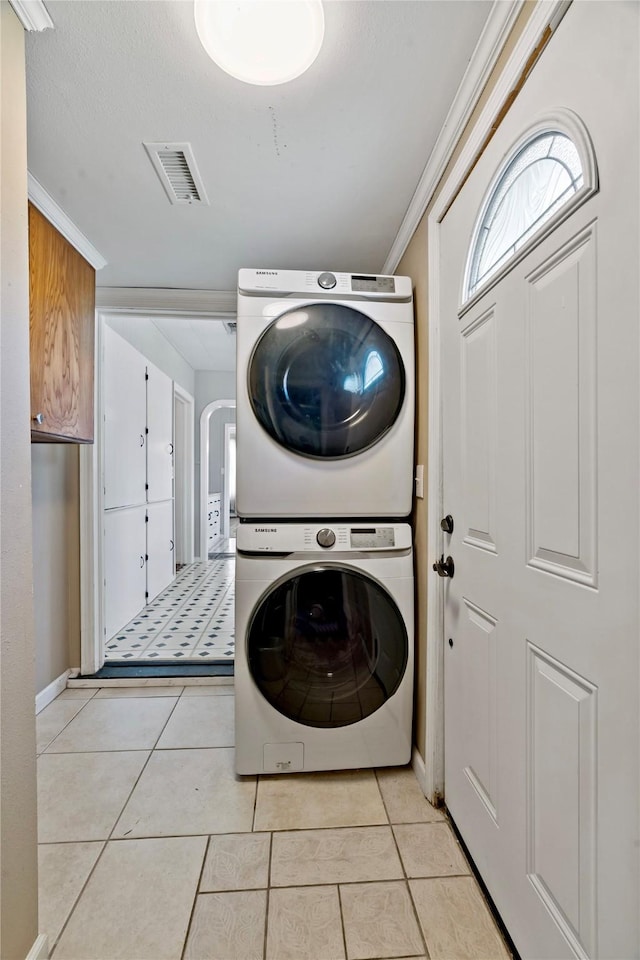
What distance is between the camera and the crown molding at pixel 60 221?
151cm

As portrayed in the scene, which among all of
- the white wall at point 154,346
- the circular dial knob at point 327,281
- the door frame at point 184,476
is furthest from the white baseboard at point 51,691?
the door frame at point 184,476

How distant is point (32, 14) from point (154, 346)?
302 centimetres

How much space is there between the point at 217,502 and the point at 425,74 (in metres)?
6.22

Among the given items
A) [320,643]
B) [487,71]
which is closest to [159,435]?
[320,643]

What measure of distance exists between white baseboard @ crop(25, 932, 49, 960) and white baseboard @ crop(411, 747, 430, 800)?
3.81ft

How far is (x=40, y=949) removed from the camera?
95 centimetres

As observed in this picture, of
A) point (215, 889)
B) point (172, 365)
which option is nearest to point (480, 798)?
point (215, 889)

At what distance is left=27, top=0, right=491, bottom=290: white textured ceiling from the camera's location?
963mm

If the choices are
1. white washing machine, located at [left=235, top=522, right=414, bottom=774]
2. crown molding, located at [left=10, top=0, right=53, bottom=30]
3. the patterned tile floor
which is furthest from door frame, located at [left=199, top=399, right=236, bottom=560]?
crown molding, located at [left=10, top=0, right=53, bottom=30]

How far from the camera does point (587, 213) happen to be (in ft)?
2.33

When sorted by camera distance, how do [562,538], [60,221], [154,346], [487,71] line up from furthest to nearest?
[154,346] → [60,221] → [487,71] → [562,538]

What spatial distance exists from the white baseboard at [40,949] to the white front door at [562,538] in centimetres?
111

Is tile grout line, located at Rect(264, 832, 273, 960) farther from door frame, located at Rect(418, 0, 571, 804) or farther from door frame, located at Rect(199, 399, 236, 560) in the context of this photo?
door frame, located at Rect(199, 399, 236, 560)

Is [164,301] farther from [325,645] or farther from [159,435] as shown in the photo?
[325,645]
